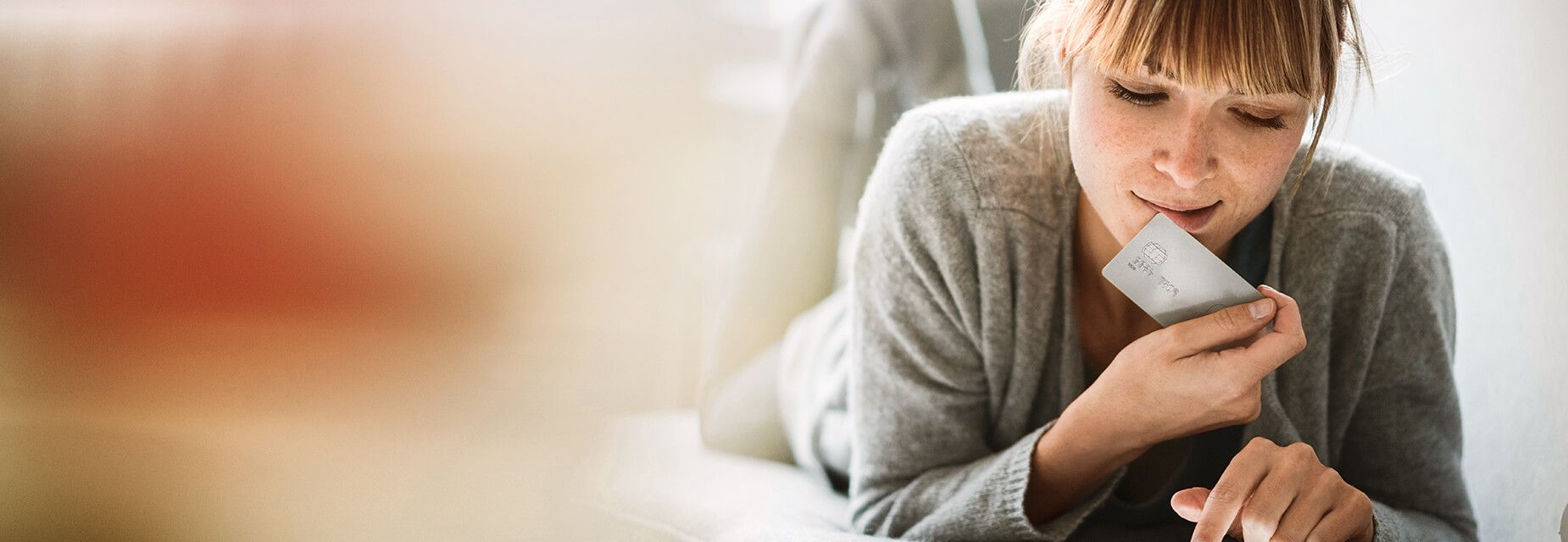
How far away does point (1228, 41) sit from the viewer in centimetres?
46

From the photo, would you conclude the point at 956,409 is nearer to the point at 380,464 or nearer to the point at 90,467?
the point at 380,464

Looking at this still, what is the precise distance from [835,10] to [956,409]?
2.06ft

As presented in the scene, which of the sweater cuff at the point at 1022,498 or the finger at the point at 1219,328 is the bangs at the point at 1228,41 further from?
the sweater cuff at the point at 1022,498

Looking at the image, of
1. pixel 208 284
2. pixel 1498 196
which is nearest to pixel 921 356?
pixel 1498 196

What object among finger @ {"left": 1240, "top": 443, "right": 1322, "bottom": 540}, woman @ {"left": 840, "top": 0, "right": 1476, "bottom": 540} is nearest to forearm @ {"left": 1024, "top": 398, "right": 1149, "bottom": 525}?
woman @ {"left": 840, "top": 0, "right": 1476, "bottom": 540}

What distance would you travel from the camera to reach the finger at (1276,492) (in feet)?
1.55

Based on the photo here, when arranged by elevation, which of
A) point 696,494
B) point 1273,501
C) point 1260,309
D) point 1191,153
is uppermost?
point 1191,153

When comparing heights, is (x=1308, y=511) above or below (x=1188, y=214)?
below

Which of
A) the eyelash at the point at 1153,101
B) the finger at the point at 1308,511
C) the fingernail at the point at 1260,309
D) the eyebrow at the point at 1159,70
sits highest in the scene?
the eyebrow at the point at 1159,70

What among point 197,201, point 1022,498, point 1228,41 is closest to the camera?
point 1228,41

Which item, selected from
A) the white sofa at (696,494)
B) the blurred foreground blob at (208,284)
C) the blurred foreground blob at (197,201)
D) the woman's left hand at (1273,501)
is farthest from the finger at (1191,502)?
the blurred foreground blob at (197,201)

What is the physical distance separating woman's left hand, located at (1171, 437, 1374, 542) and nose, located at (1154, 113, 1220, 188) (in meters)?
0.17

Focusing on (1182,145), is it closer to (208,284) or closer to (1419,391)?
(1419,391)

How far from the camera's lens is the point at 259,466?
73cm
